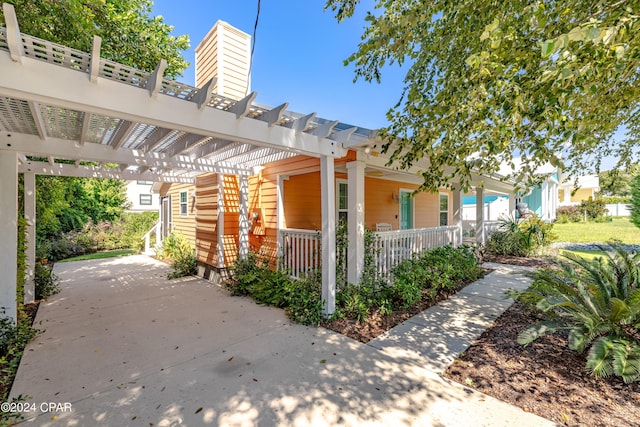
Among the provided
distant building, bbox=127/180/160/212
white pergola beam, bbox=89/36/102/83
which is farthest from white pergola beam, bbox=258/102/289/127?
distant building, bbox=127/180/160/212

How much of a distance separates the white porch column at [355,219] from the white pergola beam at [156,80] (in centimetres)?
299

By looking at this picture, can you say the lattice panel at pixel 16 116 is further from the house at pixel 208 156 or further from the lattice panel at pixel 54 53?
the lattice panel at pixel 54 53

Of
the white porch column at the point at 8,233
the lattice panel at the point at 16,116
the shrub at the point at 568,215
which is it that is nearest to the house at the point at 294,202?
the lattice panel at the point at 16,116

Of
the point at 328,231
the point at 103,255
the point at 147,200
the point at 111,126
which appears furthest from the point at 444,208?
the point at 147,200

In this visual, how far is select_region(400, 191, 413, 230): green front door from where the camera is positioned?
984cm

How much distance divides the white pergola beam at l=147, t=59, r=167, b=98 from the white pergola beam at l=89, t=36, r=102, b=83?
1.26ft

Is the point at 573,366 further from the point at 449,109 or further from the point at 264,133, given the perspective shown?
the point at 264,133

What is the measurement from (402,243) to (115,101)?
5.21m

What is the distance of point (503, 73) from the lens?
2.73 metres

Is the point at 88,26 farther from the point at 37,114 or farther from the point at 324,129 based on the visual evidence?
the point at 324,129

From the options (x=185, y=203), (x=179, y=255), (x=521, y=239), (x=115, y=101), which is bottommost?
(x=179, y=255)

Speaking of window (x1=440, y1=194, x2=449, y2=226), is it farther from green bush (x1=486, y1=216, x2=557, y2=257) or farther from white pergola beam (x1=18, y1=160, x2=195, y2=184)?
white pergola beam (x1=18, y1=160, x2=195, y2=184)

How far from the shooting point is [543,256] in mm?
9594

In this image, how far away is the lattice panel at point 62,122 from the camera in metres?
3.54
